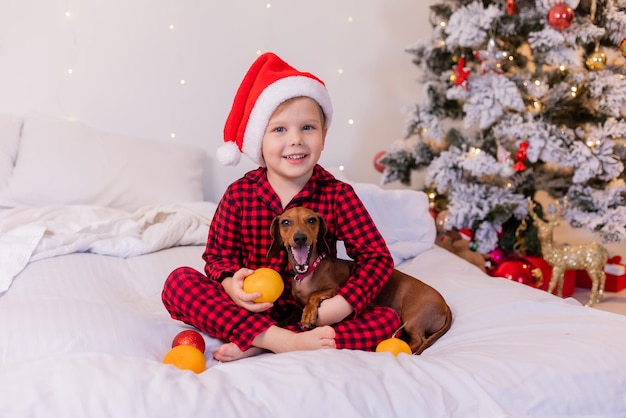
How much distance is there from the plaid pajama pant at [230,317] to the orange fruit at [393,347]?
1.6 inches

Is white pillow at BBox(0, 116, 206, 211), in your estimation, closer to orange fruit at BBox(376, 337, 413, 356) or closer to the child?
the child

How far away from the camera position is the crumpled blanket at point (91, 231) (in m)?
1.69

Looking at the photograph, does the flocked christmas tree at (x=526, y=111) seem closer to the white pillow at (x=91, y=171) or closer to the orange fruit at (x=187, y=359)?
the white pillow at (x=91, y=171)

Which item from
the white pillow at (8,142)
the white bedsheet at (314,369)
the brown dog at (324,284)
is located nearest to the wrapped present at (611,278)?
the white bedsheet at (314,369)

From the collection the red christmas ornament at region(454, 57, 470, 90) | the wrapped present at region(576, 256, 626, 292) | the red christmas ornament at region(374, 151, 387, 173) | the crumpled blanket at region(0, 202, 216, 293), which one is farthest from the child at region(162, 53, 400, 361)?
the wrapped present at region(576, 256, 626, 292)

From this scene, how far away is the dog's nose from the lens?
4.29 ft

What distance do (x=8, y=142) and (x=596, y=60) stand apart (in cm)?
225

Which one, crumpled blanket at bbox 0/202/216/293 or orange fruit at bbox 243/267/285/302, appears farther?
crumpled blanket at bbox 0/202/216/293

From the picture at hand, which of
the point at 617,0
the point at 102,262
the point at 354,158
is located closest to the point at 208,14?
the point at 354,158

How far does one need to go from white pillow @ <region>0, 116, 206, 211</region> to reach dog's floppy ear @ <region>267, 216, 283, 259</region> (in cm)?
117

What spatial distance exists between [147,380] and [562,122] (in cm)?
210

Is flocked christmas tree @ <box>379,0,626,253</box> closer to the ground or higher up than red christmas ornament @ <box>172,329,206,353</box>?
higher up

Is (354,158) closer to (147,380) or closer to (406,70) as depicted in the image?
(406,70)

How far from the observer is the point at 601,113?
2492 mm
